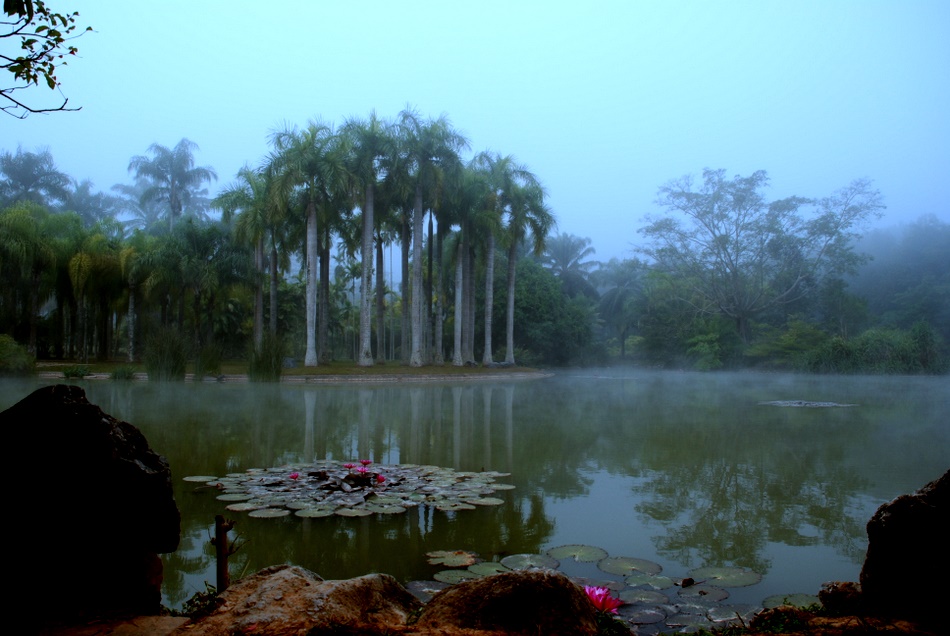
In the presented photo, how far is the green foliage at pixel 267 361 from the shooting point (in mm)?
20641

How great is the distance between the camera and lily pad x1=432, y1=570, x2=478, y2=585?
381 cm

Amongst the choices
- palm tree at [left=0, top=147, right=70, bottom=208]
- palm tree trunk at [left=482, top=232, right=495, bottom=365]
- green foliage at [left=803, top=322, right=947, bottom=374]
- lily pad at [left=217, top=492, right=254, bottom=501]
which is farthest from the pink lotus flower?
palm tree at [left=0, top=147, right=70, bottom=208]

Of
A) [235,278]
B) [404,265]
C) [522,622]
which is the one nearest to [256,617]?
[522,622]

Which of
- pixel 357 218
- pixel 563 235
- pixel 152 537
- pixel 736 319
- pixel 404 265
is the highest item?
pixel 563 235

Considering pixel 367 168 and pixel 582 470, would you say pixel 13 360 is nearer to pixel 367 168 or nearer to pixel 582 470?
pixel 367 168

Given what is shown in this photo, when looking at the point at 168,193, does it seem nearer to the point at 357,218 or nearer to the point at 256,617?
the point at 357,218

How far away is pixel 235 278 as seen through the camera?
2902 centimetres

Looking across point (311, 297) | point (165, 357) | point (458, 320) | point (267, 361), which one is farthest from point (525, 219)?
point (165, 357)

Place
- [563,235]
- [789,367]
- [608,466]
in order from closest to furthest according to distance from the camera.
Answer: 1. [608,466]
2. [789,367]
3. [563,235]

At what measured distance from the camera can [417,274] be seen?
28906mm

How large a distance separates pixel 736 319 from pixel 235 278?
98.9 feet

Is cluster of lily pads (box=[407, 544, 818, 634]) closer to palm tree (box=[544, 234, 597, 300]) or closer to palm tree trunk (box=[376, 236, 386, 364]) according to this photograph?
palm tree trunk (box=[376, 236, 386, 364])

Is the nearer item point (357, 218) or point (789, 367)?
point (357, 218)

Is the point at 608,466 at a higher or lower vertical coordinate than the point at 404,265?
lower
